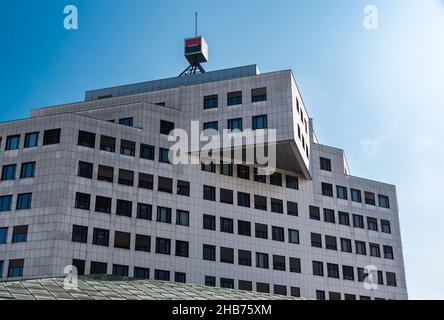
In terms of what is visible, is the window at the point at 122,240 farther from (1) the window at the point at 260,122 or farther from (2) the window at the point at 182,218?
(1) the window at the point at 260,122

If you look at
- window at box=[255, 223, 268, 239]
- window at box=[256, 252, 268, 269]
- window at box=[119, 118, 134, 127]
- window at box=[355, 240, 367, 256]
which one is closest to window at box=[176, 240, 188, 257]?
window at box=[256, 252, 268, 269]

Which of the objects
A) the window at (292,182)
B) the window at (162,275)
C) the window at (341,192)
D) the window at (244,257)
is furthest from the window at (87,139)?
the window at (341,192)

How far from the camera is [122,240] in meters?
55.5

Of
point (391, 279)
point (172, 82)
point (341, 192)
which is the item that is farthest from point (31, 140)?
point (391, 279)

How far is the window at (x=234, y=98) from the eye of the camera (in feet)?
206

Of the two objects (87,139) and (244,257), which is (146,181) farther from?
(244,257)

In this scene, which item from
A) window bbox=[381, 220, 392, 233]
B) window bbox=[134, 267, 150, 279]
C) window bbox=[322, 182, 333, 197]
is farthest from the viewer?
window bbox=[381, 220, 392, 233]

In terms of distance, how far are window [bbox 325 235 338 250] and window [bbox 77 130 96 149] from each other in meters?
27.2

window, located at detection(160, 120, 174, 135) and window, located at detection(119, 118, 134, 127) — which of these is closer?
window, located at detection(160, 120, 174, 135)

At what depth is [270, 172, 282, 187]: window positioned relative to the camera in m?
64.5

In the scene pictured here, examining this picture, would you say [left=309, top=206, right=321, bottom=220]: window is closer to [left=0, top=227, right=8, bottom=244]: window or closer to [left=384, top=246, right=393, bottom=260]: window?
[left=384, top=246, right=393, bottom=260]: window

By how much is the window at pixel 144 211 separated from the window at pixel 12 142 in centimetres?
1332

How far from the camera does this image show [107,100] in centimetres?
6675

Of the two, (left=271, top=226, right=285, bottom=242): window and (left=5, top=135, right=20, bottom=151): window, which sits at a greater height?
(left=5, top=135, right=20, bottom=151): window
